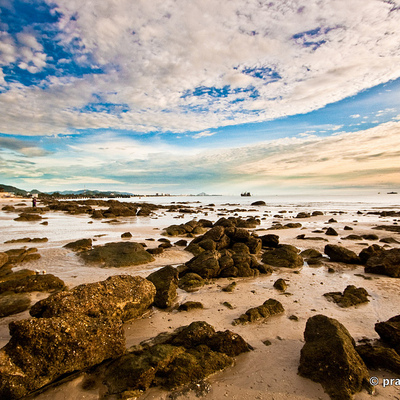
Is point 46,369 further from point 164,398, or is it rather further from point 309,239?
point 309,239

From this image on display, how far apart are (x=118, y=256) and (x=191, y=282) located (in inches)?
210

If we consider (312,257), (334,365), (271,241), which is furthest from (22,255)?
(312,257)

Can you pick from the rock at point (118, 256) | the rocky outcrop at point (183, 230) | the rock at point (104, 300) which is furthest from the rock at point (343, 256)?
the rocky outcrop at point (183, 230)

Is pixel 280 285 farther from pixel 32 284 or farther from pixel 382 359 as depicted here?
pixel 32 284

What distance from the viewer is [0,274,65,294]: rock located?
28.5ft

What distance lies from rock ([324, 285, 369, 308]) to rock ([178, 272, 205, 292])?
16.3ft

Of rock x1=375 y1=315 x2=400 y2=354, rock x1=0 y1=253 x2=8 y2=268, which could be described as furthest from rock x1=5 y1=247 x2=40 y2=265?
rock x1=375 y1=315 x2=400 y2=354

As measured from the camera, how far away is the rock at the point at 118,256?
1275 centimetres

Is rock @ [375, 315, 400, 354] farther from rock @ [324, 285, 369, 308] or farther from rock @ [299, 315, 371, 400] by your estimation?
rock @ [324, 285, 369, 308]

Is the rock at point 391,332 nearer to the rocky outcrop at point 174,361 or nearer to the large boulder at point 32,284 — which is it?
the rocky outcrop at point 174,361

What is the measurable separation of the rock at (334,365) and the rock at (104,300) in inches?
180

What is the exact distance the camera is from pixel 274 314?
24.3 feet

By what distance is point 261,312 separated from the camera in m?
7.27

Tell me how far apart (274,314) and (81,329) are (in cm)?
551
